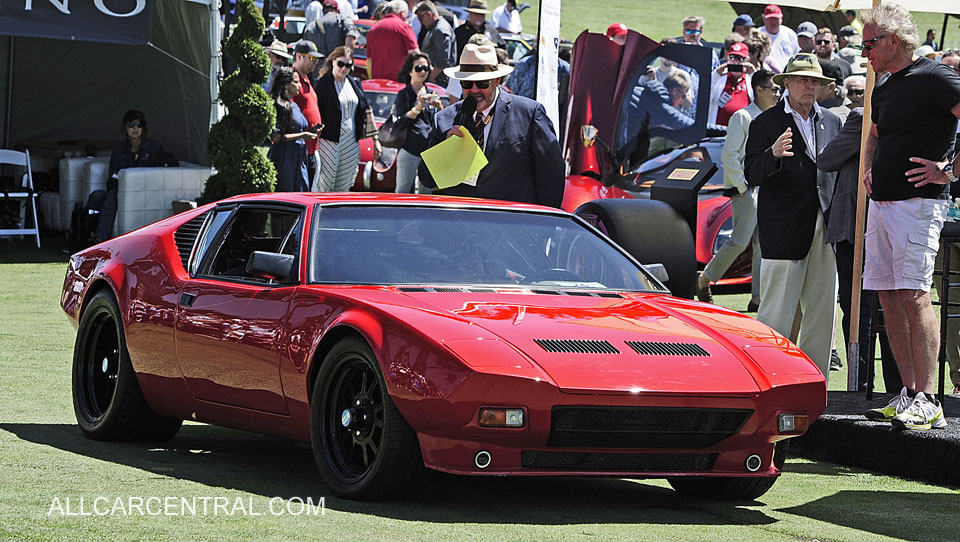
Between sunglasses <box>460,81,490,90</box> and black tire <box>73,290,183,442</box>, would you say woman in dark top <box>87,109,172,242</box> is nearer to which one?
sunglasses <box>460,81,490,90</box>

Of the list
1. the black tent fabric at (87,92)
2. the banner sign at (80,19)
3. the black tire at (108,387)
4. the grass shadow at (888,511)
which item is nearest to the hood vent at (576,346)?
the grass shadow at (888,511)

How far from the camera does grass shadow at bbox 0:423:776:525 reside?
5.69 meters

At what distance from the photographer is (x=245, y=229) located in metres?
7.46

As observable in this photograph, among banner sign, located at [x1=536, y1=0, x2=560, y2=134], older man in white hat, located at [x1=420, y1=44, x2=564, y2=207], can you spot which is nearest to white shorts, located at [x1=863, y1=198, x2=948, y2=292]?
older man in white hat, located at [x1=420, y1=44, x2=564, y2=207]

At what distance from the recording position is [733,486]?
632 centimetres

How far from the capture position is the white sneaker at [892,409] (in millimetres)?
7250

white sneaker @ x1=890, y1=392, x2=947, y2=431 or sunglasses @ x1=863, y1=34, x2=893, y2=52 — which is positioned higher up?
sunglasses @ x1=863, y1=34, x2=893, y2=52

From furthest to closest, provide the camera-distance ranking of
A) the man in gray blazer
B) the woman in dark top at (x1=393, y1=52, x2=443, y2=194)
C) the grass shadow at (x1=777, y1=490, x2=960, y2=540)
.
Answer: the man in gray blazer
the woman in dark top at (x1=393, y1=52, x2=443, y2=194)
the grass shadow at (x1=777, y1=490, x2=960, y2=540)

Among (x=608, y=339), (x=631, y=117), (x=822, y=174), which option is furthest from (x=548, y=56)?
(x=608, y=339)

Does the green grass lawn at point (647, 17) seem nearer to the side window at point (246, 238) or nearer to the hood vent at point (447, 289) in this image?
the side window at point (246, 238)

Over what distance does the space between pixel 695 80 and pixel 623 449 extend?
11.5m

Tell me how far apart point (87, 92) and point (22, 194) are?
372cm

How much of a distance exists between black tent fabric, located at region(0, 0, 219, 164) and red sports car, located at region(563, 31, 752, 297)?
5.33 metres

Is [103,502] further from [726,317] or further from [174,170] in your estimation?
[174,170]
